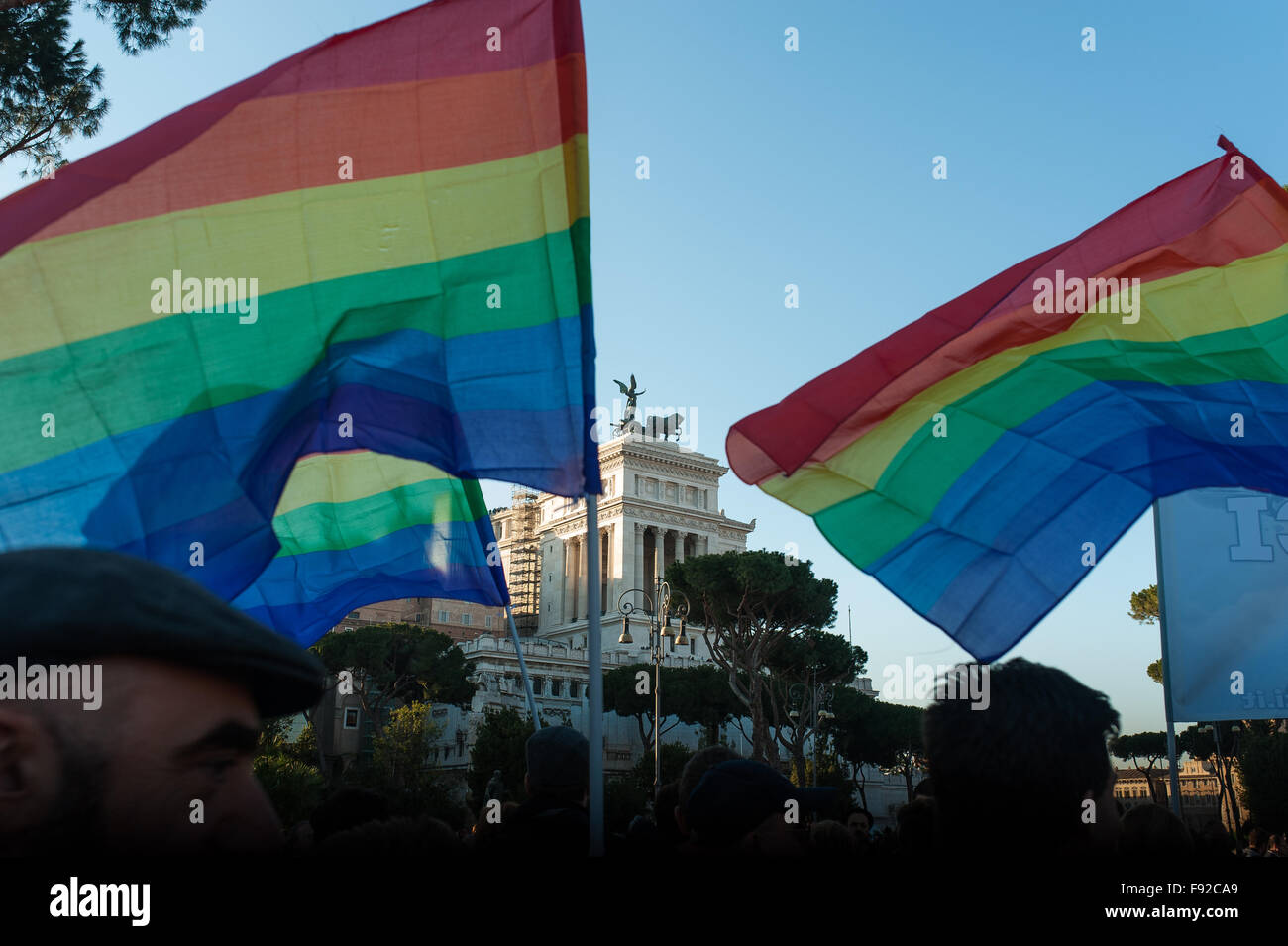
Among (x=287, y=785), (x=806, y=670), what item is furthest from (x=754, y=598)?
(x=287, y=785)

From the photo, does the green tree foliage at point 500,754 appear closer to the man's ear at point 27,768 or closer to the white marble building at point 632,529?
the white marble building at point 632,529

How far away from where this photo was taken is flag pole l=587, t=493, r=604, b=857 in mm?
3352

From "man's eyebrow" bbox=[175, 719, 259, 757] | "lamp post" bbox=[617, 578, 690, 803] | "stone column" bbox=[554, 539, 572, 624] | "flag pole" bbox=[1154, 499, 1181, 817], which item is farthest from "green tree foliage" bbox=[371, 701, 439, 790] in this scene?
"man's eyebrow" bbox=[175, 719, 259, 757]

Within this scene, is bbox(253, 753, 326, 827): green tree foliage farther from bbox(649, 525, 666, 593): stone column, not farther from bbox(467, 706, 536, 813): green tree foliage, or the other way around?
bbox(649, 525, 666, 593): stone column

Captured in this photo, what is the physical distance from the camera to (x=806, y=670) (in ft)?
162

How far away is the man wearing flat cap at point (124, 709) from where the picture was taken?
1284 millimetres

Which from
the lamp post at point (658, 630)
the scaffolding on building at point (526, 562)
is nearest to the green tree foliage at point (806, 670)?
the lamp post at point (658, 630)

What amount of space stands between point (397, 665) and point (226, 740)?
51071 mm

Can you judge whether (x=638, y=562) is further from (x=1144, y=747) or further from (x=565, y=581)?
(x=1144, y=747)

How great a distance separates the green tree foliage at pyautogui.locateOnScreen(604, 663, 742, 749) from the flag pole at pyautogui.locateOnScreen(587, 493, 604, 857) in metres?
47.6

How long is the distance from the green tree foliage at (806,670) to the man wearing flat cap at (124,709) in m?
47.2

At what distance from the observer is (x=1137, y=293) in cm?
634

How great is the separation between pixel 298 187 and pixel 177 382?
1081 mm
